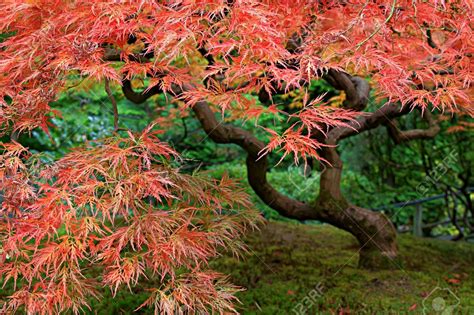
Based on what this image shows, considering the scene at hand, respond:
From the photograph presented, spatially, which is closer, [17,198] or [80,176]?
[80,176]

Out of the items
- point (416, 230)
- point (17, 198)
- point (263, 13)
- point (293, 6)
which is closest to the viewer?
point (263, 13)

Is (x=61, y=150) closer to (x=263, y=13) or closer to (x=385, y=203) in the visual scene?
(x=385, y=203)

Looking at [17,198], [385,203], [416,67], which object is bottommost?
[385,203]

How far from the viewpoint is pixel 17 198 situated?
1.85 metres

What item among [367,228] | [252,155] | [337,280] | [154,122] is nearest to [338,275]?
[337,280]

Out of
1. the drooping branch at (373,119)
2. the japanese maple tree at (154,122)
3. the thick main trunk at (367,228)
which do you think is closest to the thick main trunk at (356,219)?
the thick main trunk at (367,228)

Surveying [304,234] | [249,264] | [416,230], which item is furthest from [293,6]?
[416,230]

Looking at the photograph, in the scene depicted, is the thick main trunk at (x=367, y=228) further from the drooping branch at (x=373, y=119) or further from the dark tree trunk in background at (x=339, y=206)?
the drooping branch at (x=373, y=119)

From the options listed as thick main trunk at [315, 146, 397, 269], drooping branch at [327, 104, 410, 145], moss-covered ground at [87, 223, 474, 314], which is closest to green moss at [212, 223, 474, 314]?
moss-covered ground at [87, 223, 474, 314]

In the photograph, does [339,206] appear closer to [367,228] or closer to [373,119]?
[367,228]

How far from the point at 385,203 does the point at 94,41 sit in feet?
15.4

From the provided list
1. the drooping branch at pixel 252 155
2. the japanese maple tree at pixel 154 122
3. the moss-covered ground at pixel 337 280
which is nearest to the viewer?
the japanese maple tree at pixel 154 122

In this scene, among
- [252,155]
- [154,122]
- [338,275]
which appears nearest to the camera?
[154,122]

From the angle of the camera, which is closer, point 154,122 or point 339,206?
point 154,122
